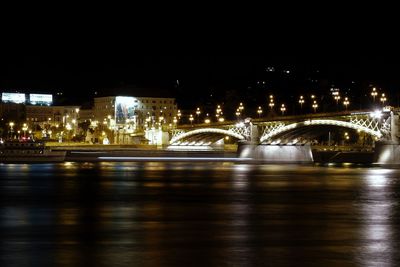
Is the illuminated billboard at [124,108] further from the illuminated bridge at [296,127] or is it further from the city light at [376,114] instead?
the city light at [376,114]

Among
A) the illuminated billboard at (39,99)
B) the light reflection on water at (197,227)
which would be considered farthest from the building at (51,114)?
the light reflection on water at (197,227)

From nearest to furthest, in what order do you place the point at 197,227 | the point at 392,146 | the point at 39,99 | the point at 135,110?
the point at 197,227 → the point at 392,146 → the point at 135,110 → the point at 39,99

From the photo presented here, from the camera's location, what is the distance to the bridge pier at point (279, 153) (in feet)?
269

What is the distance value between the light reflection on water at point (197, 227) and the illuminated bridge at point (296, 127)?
33.8 metres

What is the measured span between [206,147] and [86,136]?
3813 cm

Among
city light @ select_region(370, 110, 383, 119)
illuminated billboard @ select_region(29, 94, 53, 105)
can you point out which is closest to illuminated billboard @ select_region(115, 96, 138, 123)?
illuminated billboard @ select_region(29, 94, 53, 105)

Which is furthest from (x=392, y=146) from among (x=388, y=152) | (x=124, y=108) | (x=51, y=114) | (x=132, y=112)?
(x=51, y=114)

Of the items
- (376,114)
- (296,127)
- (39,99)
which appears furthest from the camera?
(39,99)

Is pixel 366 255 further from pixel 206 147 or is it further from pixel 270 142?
pixel 206 147

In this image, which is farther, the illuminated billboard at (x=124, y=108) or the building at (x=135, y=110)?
the illuminated billboard at (x=124, y=108)

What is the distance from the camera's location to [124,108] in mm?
162625

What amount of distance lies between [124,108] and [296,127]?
88.6 meters

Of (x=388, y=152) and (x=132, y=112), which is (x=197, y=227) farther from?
(x=132, y=112)

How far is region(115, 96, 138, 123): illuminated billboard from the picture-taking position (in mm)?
161125
